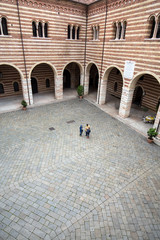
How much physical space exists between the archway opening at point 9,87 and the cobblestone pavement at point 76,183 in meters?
5.36

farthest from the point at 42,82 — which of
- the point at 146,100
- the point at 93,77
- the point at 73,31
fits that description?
the point at 146,100

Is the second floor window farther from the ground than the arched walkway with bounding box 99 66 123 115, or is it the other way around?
the second floor window

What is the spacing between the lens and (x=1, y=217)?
22.0 ft

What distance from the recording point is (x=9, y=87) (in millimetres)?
20109

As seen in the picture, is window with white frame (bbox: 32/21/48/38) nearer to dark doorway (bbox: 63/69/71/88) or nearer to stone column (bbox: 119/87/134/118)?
dark doorway (bbox: 63/69/71/88)

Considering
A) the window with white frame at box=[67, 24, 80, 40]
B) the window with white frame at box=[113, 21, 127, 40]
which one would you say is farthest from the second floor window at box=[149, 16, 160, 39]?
the window with white frame at box=[67, 24, 80, 40]

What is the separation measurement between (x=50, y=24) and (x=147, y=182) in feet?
56.0

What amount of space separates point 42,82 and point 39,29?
7336mm

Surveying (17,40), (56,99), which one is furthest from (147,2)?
(56,99)

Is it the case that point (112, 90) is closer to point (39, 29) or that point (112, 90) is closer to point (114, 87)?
point (114, 87)

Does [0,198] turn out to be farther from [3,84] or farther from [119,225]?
[3,84]

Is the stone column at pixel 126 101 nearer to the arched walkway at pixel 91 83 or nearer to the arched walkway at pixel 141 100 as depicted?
the arched walkway at pixel 141 100

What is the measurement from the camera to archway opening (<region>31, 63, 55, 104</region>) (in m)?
20.9

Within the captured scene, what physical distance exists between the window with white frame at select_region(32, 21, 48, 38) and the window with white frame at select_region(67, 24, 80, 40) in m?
2.92
